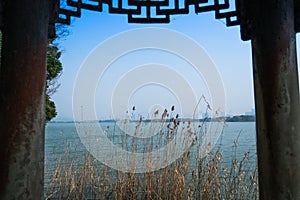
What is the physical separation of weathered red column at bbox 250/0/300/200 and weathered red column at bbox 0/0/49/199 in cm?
84

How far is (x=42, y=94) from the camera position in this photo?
98 centimetres

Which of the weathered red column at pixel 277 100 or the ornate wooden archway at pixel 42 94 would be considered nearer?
the ornate wooden archway at pixel 42 94

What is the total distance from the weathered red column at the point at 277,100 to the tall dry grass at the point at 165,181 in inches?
46.4

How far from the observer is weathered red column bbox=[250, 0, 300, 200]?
1021 mm

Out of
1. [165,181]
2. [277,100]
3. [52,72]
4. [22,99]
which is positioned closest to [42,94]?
[22,99]

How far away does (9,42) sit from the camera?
3.18 feet

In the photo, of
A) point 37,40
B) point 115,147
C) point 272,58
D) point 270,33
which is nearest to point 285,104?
point 272,58

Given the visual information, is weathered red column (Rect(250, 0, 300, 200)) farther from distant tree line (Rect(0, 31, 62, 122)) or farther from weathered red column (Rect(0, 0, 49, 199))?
distant tree line (Rect(0, 31, 62, 122))

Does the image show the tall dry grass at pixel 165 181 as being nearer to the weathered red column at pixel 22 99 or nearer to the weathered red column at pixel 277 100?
the weathered red column at pixel 277 100

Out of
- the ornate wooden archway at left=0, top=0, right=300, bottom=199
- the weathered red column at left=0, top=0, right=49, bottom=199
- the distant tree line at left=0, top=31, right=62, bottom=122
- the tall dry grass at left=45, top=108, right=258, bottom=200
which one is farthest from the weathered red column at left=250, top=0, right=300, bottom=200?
the distant tree line at left=0, top=31, right=62, bottom=122

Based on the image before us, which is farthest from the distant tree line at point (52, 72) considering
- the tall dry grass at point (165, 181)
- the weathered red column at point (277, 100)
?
the weathered red column at point (277, 100)

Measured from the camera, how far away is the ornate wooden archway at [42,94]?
91 cm

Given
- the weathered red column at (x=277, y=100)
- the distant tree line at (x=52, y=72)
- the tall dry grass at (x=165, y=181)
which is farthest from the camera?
the distant tree line at (x=52, y=72)

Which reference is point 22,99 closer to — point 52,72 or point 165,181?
point 165,181
